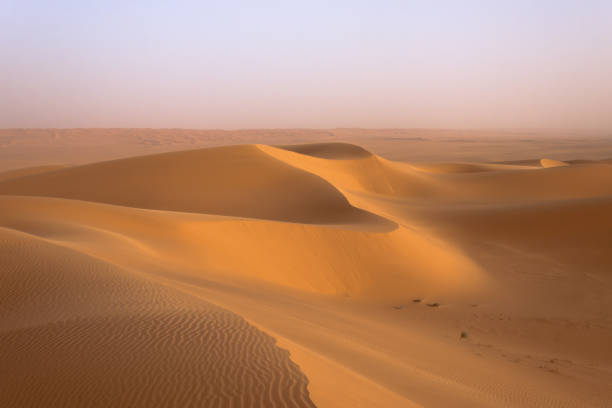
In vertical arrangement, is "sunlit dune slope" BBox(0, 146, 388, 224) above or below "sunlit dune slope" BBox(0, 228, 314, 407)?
below

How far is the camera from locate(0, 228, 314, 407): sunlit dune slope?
3.19 meters

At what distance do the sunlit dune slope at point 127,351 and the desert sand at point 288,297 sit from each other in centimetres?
2

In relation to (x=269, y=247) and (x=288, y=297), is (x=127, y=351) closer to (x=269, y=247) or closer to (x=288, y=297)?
(x=288, y=297)

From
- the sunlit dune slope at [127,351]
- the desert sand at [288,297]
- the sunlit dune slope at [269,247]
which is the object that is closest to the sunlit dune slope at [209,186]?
the desert sand at [288,297]

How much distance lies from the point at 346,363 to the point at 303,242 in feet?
26.9

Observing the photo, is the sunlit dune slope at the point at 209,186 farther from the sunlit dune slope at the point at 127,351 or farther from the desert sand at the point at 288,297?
the sunlit dune slope at the point at 127,351

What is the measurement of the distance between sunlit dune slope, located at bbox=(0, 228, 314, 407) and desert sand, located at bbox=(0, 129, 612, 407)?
18 mm

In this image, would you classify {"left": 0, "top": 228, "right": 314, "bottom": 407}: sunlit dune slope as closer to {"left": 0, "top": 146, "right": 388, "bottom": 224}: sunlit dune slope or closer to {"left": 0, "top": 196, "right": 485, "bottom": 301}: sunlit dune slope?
{"left": 0, "top": 196, "right": 485, "bottom": 301}: sunlit dune slope

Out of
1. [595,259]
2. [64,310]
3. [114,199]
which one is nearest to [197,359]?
[64,310]

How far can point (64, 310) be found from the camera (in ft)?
16.4

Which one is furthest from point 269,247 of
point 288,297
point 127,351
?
point 127,351

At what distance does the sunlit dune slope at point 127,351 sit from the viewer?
3186 millimetres

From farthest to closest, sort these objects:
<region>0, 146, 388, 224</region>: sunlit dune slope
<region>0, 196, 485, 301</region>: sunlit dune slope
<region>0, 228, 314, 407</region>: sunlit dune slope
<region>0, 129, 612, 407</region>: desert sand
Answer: <region>0, 146, 388, 224</region>: sunlit dune slope
<region>0, 196, 485, 301</region>: sunlit dune slope
<region>0, 129, 612, 407</region>: desert sand
<region>0, 228, 314, 407</region>: sunlit dune slope

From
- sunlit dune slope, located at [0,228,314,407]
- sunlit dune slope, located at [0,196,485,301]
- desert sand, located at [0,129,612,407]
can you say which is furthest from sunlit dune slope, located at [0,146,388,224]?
sunlit dune slope, located at [0,228,314,407]
